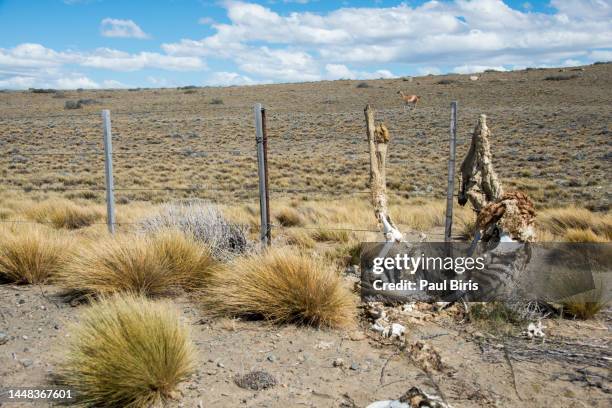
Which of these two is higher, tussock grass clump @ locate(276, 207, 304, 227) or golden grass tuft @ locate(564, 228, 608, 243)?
golden grass tuft @ locate(564, 228, 608, 243)

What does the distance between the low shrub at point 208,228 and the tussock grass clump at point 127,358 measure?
2.50 meters

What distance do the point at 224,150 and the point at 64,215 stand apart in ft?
41.9

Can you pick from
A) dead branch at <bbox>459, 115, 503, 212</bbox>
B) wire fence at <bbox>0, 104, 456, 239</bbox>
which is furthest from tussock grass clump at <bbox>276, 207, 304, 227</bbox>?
dead branch at <bbox>459, 115, 503, 212</bbox>

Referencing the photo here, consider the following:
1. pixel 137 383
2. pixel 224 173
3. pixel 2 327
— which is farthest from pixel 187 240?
pixel 224 173

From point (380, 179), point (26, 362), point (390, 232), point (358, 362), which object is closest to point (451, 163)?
point (380, 179)

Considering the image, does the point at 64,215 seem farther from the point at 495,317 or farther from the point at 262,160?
the point at 495,317

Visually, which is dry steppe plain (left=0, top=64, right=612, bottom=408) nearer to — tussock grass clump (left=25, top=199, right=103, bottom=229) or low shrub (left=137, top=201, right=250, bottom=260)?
tussock grass clump (left=25, top=199, right=103, bottom=229)

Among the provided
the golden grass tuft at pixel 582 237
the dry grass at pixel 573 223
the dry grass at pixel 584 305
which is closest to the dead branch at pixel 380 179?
the dry grass at pixel 584 305

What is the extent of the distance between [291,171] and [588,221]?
37.1 feet

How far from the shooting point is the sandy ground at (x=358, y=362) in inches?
135

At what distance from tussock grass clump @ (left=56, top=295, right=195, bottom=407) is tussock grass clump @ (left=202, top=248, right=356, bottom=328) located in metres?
1.05

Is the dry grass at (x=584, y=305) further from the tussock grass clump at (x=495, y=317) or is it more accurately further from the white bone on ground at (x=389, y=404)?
the white bone on ground at (x=389, y=404)

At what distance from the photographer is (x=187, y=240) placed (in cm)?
595

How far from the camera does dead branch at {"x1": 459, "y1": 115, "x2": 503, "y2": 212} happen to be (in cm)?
510
